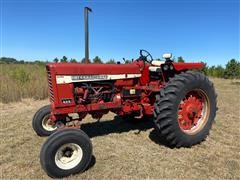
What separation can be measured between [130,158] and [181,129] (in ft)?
3.56

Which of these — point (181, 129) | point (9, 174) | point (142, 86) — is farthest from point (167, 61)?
point (9, 174)

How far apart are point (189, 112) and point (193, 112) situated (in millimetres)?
92

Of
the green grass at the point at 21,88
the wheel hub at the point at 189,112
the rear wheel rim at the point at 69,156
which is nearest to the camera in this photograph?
the rear wheel rim at the point at 69,156

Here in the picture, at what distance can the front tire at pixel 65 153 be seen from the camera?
13.0 ft

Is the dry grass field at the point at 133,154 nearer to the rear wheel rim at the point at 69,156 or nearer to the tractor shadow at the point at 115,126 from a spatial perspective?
the tractor shadow at the point at 115,126

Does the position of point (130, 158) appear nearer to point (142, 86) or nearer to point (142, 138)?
point (142, 138)

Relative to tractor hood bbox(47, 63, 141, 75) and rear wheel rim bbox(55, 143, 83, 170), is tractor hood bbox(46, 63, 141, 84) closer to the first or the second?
tractor hood bbox(47, 63, 141, 75)

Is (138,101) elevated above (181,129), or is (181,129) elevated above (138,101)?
(138,101)

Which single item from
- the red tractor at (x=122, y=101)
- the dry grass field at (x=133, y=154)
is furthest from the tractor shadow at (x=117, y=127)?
the red tractor at (x=122, y=101)

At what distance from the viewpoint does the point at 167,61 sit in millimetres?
5629

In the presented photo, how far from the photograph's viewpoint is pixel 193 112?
547cm

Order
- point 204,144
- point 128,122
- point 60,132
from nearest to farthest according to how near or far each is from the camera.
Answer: point 60,132 < point 204,144 < point 128,122

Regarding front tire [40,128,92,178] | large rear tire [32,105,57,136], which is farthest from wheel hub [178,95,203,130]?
large rear tire [32,105,57,136]

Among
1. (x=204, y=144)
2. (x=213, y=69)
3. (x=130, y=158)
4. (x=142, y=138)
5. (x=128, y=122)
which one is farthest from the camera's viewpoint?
(x=213, y=69)
